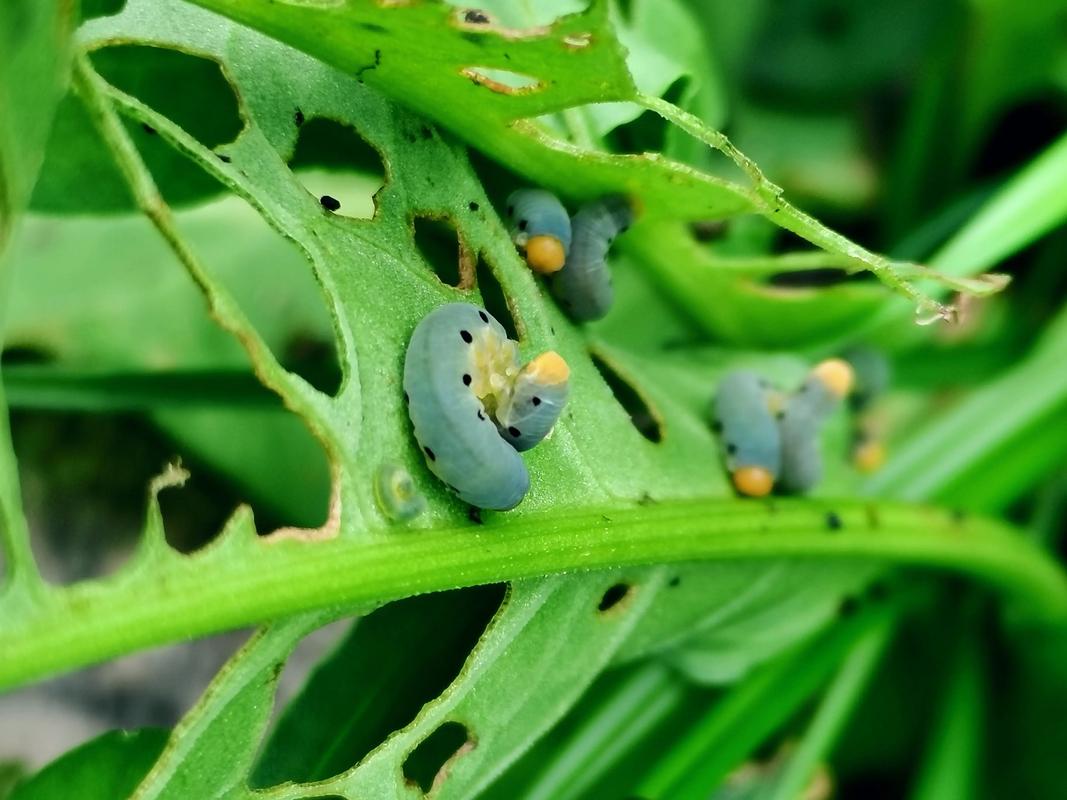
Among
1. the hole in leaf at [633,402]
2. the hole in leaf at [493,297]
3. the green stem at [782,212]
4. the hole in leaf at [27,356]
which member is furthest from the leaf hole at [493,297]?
the hole in leaf at [27,356]

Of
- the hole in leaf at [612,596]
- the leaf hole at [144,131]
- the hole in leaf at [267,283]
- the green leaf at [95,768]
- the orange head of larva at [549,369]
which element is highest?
A: the hole in leaf at [267,283]

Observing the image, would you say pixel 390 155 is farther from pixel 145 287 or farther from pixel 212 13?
pixel 145 287

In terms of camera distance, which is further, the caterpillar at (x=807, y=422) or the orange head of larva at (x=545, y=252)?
the caterpillar at (x=807, y=422)

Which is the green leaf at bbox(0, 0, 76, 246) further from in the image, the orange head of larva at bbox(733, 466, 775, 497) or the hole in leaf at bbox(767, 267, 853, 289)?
the hole in leaf at bbox(767, 267, 853, 289)

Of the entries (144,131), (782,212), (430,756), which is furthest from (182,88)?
(430,756)

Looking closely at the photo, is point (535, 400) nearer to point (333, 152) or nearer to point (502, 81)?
point (502, 81)

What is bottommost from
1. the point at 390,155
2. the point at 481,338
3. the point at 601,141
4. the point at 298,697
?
the point at 298,697

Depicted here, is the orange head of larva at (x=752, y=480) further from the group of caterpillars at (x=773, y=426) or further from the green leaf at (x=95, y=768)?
the green leaf at (x=95, y=768)

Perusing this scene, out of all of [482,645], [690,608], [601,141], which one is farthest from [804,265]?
[482,645]
